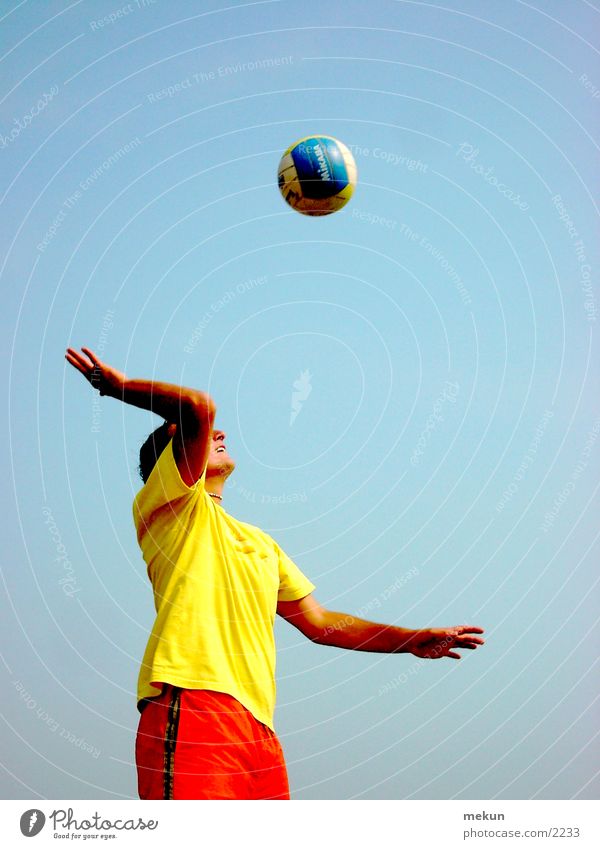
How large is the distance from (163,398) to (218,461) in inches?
65.5

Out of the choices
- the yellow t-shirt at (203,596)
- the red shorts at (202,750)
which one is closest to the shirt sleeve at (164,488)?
the yellow t-shirt at (203,596)

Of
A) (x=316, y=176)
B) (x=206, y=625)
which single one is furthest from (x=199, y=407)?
(x=316, y=176)

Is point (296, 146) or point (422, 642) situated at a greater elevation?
point (296, 146)

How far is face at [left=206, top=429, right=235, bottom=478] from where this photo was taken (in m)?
11.5

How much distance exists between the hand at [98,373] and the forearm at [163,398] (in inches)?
1.1

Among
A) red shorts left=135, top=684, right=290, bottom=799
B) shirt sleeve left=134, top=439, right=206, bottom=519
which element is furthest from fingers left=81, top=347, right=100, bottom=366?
red shorts left=135, top=684, right=290, bottom=799

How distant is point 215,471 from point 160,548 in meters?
1.11

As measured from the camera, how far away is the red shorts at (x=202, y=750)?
9.72 meters

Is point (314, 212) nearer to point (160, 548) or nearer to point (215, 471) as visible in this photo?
point (215, 471)

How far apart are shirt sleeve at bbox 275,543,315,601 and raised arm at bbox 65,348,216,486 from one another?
4.87 ft

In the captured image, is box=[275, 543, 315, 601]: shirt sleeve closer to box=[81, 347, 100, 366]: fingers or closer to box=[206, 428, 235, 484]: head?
box=[206, 428, 235, 484]: head

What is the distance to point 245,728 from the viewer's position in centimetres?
1020
